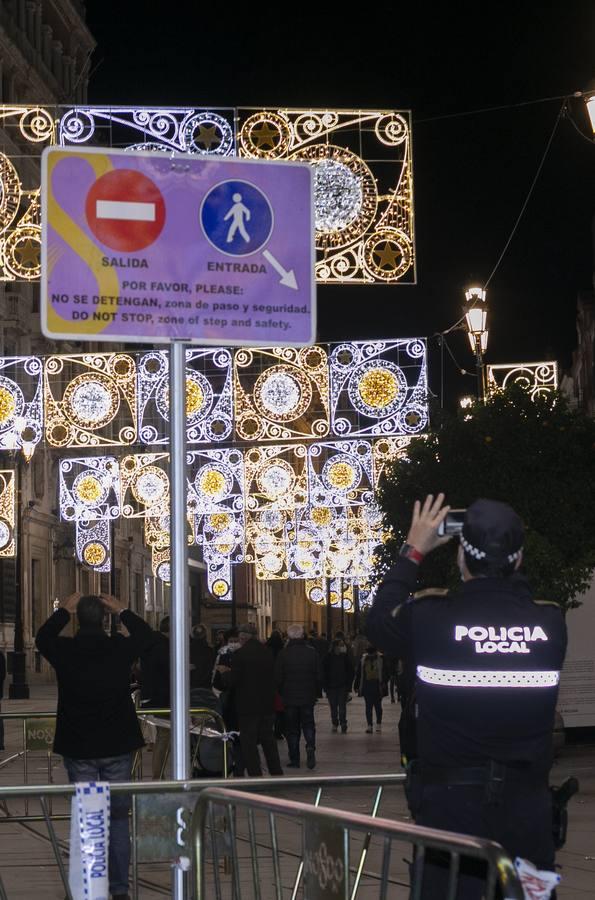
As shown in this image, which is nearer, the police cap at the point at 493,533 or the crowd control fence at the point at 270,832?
the crowd control fence at the point at 270,832

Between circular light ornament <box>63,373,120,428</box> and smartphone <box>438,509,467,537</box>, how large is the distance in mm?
22121

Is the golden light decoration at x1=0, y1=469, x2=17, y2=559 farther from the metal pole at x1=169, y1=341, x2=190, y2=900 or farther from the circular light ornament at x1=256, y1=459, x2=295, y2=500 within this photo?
the metal pole at x1=169, y1=341, x2=190, y2=900

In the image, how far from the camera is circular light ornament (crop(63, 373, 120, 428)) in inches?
1082

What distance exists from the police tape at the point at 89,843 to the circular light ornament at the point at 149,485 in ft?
102

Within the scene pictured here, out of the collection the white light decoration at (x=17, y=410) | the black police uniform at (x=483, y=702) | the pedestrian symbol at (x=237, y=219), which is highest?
the white light decoration at (x=17, y=410)

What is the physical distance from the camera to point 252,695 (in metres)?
18.6

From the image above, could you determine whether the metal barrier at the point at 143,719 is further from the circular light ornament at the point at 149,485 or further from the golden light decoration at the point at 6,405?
the circular light ornament at the point at 149,485

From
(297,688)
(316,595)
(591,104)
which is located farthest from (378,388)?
(316,595)

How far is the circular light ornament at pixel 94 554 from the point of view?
47.2 meters

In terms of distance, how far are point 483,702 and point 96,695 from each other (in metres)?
5.04

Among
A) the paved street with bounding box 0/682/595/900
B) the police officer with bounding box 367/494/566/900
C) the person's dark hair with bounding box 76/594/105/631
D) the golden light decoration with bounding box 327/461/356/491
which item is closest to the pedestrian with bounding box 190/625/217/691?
the paved street with bounding box 0/682/595/900

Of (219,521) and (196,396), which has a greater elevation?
(196,396)

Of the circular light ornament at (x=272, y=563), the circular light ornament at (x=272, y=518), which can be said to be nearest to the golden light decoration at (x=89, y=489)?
the circular light ornament at (x=272, y=518)

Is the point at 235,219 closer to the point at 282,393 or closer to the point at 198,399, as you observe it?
the point at 282,393
